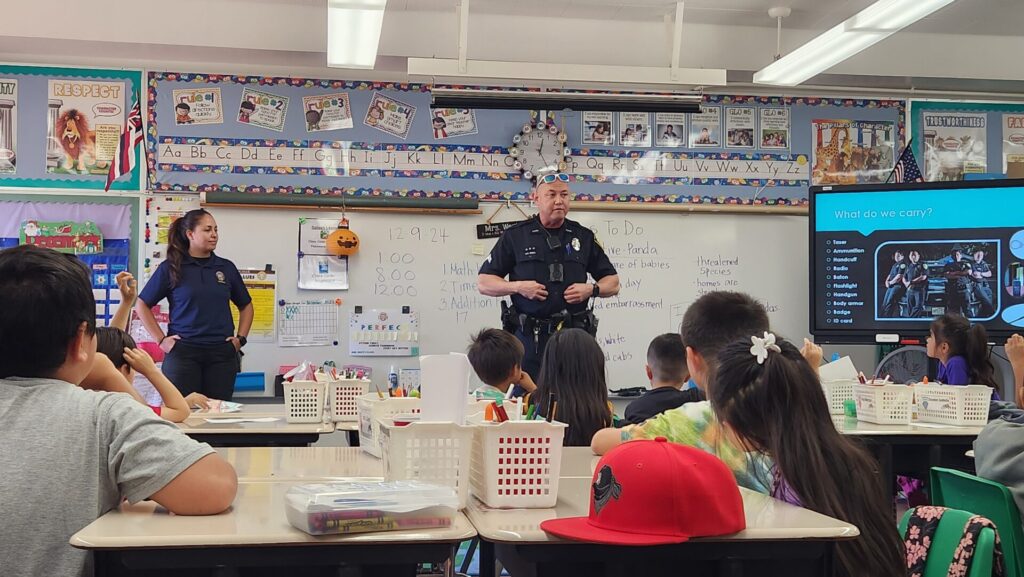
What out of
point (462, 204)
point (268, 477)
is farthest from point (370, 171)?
point (268, 477)

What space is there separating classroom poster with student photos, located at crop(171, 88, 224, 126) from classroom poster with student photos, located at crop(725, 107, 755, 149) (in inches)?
137

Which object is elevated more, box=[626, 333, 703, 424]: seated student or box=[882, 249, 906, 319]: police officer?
box=[882, 249, 906, 319]: police officer

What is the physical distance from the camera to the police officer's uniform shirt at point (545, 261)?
4.85 m

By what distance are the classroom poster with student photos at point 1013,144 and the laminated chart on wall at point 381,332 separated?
177 inches

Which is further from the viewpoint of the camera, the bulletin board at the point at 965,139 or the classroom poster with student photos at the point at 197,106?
the bulletin board at the point at 965,139

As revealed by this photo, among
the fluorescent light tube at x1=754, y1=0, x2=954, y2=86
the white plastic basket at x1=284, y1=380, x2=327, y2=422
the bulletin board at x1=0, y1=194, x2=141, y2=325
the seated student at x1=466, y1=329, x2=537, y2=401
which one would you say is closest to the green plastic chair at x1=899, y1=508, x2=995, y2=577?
the seated student at x1=466, y1=329, x2=537, y2=401

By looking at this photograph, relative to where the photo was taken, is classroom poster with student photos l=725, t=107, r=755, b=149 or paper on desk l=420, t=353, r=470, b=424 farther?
classroom poster with student photos l=725, t=107, r=755, b=149

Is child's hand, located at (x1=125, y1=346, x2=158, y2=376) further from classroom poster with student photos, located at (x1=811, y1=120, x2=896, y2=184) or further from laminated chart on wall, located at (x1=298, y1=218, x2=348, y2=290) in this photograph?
classroom poster with student photos, located at (x1=811, y1=120, x2=896, y2=184)

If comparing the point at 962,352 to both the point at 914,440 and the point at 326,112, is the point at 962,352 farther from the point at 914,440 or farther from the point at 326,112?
the point at 326,112

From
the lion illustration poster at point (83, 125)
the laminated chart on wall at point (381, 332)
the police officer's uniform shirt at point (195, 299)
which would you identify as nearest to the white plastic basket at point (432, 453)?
the police officer's uniform shirt at point (195, 299)

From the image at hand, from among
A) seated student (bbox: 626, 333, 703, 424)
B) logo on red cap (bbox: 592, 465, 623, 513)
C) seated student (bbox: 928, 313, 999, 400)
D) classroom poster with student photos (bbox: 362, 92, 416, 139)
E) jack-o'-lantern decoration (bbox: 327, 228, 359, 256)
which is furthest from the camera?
classroom poster with student photos (bbox: 362, 92, 416, 139)

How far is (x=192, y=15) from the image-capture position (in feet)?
19.8

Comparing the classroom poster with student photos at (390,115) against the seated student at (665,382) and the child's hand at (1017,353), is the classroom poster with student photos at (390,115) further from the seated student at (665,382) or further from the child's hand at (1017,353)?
the child's hand at (1017,353)

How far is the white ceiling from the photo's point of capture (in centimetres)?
Answer: 593
